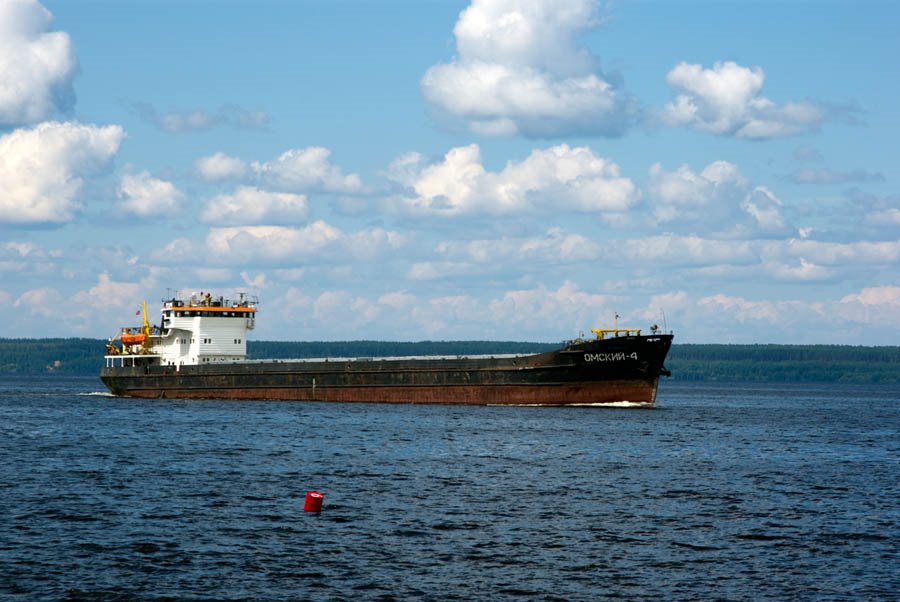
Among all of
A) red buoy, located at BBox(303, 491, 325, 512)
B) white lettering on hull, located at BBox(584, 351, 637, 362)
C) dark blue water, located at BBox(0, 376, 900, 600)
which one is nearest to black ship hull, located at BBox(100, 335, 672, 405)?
white lettering on hull, located at BBox(584, 351, 637, 362)

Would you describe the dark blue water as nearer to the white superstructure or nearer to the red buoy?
the red buoy

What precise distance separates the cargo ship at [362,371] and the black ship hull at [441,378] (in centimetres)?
7

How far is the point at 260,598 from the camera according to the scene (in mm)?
24625

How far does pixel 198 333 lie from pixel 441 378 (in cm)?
2692

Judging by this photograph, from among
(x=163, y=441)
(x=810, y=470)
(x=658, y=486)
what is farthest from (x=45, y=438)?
(x=810, y=470)

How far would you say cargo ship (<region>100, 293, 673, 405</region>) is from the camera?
74438 mm

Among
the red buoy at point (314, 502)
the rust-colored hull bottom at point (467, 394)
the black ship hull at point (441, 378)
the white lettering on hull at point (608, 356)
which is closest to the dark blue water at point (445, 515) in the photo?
the red buoy at point (314, 502)

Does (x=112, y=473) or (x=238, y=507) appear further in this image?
(x=112, y=473)

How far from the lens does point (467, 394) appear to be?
81188mm

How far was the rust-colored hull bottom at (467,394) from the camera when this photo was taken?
75.8 m

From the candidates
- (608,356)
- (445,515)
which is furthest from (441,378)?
(445,515)

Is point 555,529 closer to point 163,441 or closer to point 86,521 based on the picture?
A: point 86,521

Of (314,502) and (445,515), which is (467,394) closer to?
(445,515)

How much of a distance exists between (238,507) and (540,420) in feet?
118
